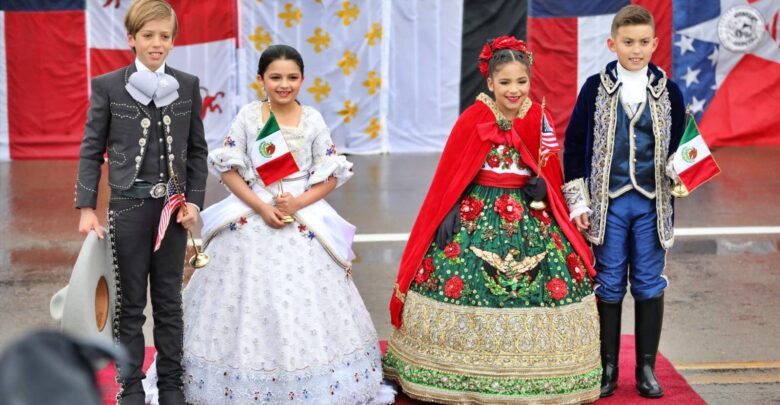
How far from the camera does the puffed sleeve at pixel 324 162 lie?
14.6 feet

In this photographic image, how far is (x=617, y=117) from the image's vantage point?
4.39 meters

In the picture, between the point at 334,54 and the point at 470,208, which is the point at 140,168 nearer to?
the point at 470,208

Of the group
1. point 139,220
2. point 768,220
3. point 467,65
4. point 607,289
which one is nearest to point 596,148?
point 607,289

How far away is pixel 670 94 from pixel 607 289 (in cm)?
86

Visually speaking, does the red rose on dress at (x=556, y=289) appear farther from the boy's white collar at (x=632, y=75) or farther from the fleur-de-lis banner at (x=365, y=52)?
the fleur-de-lis banner at (x=365, y=52)

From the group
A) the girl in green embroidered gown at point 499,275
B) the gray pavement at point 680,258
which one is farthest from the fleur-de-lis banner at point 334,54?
the girl in green embroidered gown at point 499,275

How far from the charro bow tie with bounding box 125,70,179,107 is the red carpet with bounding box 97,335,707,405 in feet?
3.78

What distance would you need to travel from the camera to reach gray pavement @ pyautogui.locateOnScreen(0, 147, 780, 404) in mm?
5289

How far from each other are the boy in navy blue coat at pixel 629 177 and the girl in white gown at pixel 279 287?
3.35 feet

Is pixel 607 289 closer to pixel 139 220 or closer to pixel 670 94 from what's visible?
pixel 670 94

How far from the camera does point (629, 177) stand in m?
4.39

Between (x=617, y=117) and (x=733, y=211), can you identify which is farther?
(x=733, y=211)

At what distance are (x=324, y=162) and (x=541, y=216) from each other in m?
0.94

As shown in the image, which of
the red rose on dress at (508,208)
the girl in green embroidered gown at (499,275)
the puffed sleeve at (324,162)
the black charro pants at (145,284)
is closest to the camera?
the black charro pants at (145,284)
